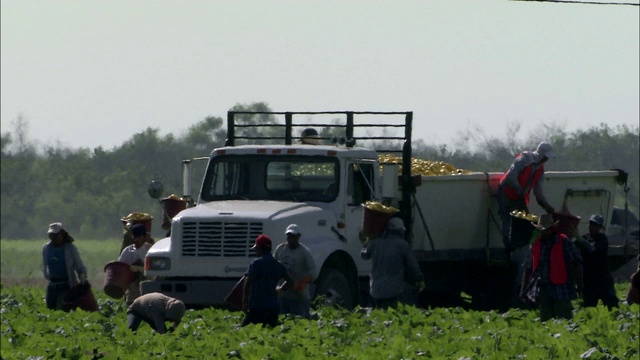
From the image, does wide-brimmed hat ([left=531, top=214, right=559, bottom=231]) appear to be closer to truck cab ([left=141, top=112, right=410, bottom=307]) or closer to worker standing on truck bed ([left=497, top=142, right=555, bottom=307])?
truck cab ([left=141, top=112, right=410, bottom=307])

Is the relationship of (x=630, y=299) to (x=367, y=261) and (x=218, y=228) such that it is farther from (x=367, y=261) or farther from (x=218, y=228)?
(x=218, y=228)

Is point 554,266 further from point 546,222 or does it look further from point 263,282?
point 263,282

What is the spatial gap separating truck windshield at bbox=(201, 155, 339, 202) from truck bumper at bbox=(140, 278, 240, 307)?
132 cm

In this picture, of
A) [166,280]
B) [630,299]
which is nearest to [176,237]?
[166,280]

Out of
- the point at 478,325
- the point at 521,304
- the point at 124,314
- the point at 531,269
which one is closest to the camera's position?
the point at 478,325

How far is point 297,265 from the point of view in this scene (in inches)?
709

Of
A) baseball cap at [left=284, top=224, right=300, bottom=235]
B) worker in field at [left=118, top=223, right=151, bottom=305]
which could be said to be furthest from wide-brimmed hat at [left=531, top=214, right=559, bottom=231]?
worker in field at [left=118, top=223, right=151, bottom=305]

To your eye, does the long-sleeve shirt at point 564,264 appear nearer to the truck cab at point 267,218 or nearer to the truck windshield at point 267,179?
the truck cab at point 267,218

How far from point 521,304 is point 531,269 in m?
3.36

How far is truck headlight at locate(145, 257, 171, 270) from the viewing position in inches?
768

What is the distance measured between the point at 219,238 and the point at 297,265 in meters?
1.70

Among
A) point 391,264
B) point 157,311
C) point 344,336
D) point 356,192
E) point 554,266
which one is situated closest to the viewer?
point 344,336

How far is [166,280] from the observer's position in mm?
19547

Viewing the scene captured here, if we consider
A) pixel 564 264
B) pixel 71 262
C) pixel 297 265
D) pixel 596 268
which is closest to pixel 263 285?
pixel 297 265
